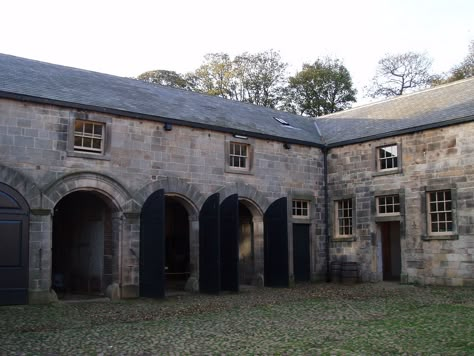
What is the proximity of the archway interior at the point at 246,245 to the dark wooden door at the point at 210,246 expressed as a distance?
2950 mm

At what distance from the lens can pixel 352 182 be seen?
19438 millimetres

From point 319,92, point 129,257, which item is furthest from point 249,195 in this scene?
point 319,92

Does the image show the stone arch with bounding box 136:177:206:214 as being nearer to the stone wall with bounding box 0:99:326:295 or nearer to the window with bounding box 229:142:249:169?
the stone wall with bounding box 0:99:326:295

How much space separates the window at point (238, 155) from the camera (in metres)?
17.7

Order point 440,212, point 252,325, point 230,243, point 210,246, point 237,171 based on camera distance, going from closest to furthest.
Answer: point 252,325
point 210,246
point 230,243
point 440,212
point 237,171

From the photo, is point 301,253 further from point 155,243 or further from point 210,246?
point 155,243

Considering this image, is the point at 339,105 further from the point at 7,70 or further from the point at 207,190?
the point at 7,70

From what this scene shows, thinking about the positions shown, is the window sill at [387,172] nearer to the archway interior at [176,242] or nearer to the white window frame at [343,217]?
the white window frame at [343,217]

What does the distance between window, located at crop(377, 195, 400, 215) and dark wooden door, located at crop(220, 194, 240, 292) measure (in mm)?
5265

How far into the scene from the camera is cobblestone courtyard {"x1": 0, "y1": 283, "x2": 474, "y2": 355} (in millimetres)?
8117

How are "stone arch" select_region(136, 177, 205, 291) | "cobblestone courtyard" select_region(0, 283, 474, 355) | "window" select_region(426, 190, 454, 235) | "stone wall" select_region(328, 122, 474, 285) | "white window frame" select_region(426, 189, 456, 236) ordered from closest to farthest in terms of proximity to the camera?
"cobblestone courtyard" select_region(0, 283, 474, 355)
"stone arch" select_region(136, 177, 205, 291)
"stone wall" select_region(328, 122, 474, 285)
"white window frame" select_region(426, 189, 456, 236)
"window" select_region(426, 190, 454, 235)

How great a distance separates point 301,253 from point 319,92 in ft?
63.7

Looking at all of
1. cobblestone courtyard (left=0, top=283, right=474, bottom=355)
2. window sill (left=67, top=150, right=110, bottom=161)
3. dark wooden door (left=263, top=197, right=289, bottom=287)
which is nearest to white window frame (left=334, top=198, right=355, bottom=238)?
dark wooden door (left=263, top=197, right=289, bottom=287)

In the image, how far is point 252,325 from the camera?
1023 centimetres
